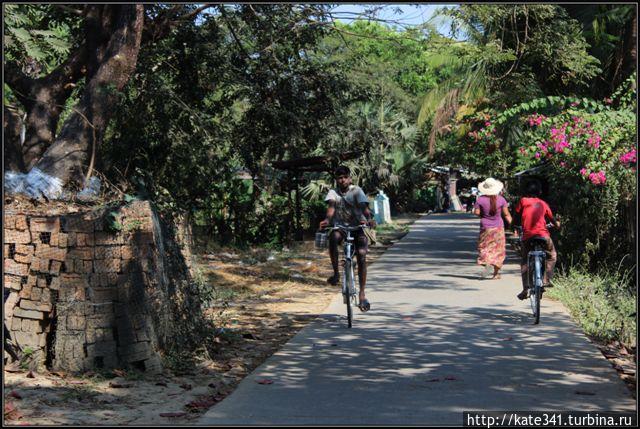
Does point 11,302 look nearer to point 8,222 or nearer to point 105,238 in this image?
point 8,222

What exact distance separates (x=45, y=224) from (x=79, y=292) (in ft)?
2.19

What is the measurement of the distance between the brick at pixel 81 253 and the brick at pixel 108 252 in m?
0.06

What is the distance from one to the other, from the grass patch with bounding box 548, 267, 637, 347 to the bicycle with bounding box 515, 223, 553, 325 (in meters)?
0.57

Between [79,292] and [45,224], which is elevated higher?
[45,224]

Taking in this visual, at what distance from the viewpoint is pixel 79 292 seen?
7.68 m

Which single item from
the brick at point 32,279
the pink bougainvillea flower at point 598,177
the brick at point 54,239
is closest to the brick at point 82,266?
the brick at point 54,239

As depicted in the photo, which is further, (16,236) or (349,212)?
(349,212)

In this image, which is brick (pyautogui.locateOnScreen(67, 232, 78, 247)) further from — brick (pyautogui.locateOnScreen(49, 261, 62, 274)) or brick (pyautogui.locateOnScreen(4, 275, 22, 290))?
brick (pyautogui.locateOnScreen(4, 275, 22, 290))

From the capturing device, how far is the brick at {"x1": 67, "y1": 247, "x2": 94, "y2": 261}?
7.71 metres

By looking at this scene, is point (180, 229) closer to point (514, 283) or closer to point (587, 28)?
point (514, 283)

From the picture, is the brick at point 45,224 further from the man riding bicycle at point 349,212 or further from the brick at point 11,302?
the man riding bicycle at point 349,212

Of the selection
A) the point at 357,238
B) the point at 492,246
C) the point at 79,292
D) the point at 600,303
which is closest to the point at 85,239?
the point at 79,292

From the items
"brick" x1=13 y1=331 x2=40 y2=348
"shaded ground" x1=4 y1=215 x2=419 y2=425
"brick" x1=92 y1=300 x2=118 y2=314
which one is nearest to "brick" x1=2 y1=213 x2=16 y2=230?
"brick" x1=13 y1=331 x2=40 y2=348

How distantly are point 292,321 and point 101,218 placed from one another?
4157 mm
